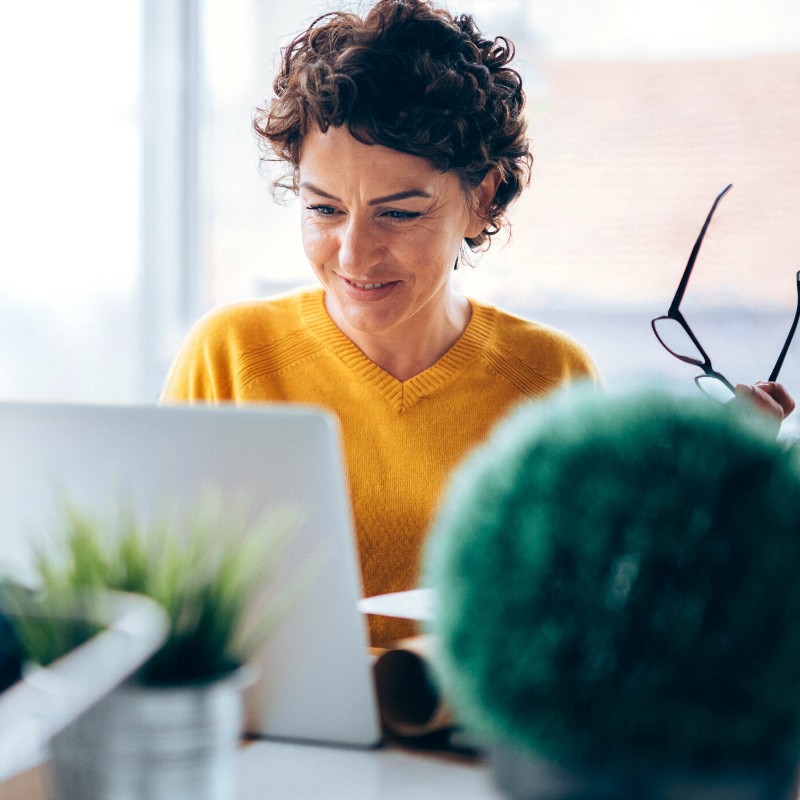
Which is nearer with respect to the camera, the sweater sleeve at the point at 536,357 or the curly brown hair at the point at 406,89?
the curly brown hair at the point at 406,89

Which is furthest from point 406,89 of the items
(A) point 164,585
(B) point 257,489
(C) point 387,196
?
(A) point 164,585

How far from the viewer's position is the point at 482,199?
1.42 m

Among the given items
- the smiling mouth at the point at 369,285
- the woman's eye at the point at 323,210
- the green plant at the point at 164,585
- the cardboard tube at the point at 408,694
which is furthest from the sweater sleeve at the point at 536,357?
the green plant at the point at 164,585

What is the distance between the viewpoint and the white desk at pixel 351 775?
561 millimetres

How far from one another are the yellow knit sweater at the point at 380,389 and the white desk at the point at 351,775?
0.66 meters

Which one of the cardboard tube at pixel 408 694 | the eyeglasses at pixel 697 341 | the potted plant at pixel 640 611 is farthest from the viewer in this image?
the eyeglasses at pixel 697 341

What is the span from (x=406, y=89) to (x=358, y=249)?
247 mm

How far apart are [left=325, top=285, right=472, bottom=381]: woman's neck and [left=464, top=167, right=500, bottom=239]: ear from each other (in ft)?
0.45

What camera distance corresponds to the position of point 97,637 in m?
0.46

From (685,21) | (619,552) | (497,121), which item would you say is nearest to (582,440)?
(619,552)

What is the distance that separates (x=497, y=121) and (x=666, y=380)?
3.25 ft

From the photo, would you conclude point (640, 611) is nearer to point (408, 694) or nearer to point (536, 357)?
point (408, 694)

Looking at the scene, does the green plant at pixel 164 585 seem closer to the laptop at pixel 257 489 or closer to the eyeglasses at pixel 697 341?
the laptop at pixel 257 489

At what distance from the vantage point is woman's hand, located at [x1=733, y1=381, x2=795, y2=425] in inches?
39.7
